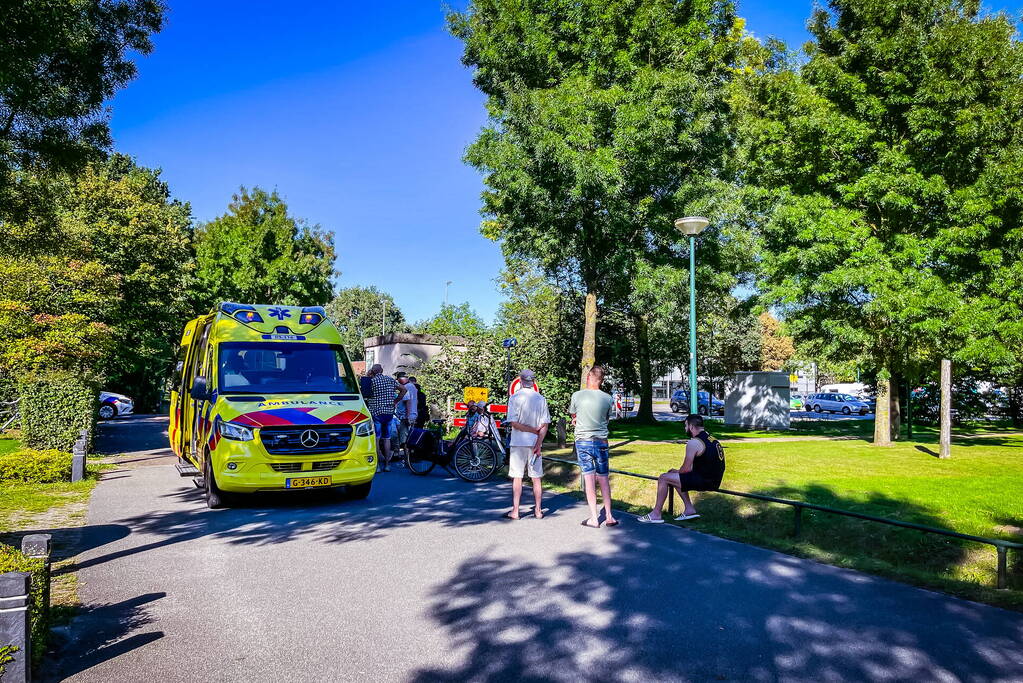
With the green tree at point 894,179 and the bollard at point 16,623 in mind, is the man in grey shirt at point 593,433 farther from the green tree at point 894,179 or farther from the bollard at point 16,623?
the green tree at point 894,179

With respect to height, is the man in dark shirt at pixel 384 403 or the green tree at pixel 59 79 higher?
the green tree at pixel 59 79

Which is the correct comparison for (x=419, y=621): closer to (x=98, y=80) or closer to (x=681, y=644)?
(x=681, y=644)

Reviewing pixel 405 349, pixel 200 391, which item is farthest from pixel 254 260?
pixel 200 391

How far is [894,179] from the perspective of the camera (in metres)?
16.5

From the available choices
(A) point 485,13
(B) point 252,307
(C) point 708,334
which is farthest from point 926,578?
(C) point 708,334


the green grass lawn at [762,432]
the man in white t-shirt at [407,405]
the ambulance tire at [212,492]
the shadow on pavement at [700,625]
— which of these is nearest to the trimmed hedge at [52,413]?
the man in white t-shirt at [407,405]

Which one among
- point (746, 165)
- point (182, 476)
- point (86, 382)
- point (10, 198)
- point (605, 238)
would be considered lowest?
point (182, 476)

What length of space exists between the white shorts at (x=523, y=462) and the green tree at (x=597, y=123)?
28.2ft

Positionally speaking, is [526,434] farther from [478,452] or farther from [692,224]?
[692,224]

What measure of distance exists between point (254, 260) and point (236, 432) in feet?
90.4

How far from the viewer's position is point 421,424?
14.7 metres

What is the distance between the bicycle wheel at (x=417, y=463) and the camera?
1302 centimetres

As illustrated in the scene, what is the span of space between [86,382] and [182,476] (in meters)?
6.09

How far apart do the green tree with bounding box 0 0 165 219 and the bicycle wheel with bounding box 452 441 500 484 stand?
7146 mm
